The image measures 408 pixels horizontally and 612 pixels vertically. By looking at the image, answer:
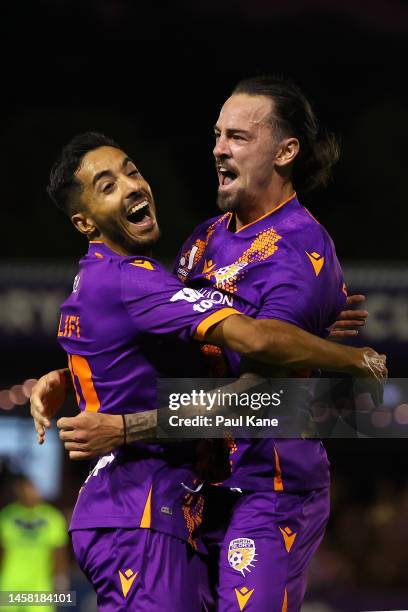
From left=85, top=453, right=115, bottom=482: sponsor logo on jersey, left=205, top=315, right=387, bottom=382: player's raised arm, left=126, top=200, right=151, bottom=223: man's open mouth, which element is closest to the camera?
left=205, top=315, right=387, bottom=382: player's raised arm

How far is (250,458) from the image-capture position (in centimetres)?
421

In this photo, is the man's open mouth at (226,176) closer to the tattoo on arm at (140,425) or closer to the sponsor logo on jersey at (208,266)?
the sponsor logo on jersey at (208,266)

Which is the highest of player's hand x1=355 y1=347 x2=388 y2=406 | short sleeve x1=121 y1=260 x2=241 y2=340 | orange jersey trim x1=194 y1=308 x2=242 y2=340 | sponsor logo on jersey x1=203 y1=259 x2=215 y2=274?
sponsor logo on jersey x1=203 y1=259 x2=215 y2=274

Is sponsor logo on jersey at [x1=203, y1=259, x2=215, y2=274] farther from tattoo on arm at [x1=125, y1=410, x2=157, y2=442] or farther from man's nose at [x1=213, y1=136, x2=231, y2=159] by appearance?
tattoo on arm at [x1=125, y1=410, x2=157, y2=442]

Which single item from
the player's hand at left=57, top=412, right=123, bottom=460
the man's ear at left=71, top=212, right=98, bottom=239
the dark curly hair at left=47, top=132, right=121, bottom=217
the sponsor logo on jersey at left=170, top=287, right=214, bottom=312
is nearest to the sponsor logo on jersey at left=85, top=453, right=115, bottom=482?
the player's hand at left=57, top=412, right=123, bottom=460

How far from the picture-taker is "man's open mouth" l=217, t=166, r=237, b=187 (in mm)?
4513

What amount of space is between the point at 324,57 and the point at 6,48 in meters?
5.66

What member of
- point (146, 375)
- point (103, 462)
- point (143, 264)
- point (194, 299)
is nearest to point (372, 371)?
point (194, 299)

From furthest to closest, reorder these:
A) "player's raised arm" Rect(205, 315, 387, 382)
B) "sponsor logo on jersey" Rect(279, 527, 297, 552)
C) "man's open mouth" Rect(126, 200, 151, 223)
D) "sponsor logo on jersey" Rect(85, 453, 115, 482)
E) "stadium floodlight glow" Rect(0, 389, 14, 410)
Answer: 1. "stadium floodlight glow" Rect(0, 389, 14, 410)
2. "man's open mouth" Rect(126, 200, 151, 223)
3. "sponsor logo on jersey" Rect(85, 453, 115, 482)
4. "sponsor logo on jersey" Rect(279, 527, 297, 552)
5. "player's raised arm" Rect(205, 315, 387, 382)

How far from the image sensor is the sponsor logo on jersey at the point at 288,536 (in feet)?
13.6

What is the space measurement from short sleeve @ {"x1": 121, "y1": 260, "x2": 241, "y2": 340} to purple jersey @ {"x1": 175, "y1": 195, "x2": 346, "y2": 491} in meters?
0.19

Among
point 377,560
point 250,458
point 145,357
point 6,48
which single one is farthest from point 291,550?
point 6,48

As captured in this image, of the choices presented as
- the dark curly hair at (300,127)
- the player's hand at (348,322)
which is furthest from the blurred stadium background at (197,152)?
the dark curly hair at (300,127)

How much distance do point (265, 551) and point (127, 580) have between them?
0.51 metres
